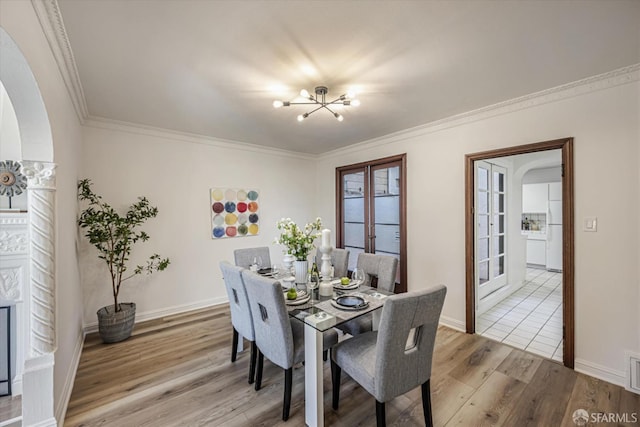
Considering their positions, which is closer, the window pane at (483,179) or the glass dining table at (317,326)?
the glass dining table at (317,326)

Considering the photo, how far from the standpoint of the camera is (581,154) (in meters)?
2.41

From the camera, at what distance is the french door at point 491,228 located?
3.77 meters

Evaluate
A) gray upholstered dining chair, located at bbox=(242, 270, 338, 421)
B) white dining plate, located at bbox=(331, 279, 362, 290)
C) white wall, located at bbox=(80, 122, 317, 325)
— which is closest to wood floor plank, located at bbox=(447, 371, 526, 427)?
gray upholstered dining chair, located at bbox=(242, 270, 338, 421)

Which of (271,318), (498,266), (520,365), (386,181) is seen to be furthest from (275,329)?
(498,266)

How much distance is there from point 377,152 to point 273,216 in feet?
6.77

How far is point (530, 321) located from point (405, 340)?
9.82ft

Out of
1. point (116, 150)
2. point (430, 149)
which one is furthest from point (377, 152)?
point (116, 150)

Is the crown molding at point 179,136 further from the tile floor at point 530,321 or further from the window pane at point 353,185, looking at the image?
the tile floor at point 530,321

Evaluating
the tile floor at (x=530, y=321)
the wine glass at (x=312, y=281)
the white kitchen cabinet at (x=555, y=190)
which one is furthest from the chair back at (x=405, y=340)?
the white kitchen cabinet at (x=555, y=190)

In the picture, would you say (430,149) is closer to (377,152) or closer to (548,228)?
(377,152)

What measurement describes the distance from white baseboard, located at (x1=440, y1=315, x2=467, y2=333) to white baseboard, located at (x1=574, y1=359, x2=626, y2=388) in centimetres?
98

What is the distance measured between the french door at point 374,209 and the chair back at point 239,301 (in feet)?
7.64

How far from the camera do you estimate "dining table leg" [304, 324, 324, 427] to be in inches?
67.4

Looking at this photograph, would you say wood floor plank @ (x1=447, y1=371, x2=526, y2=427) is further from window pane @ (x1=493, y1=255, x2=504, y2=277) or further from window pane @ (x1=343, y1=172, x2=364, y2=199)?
window pane @ (x1=343, y1=172, x2=364, y2=199)
